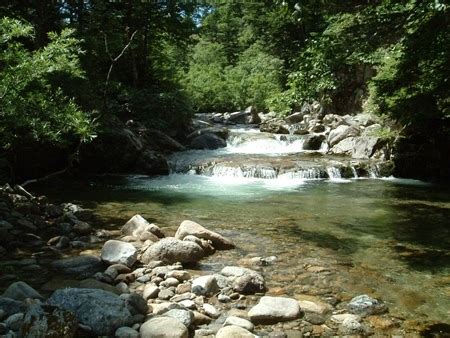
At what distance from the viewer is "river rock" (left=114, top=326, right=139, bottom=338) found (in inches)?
143

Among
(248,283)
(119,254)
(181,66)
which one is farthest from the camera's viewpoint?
(181,66)

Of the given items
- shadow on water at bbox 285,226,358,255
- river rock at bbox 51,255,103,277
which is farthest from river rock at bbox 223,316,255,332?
shadow on water at bbox 285,226,358,255

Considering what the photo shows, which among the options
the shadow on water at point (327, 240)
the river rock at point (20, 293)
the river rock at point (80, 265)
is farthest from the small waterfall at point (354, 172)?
the river rock at point (20, 293)

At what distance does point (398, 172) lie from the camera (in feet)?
48.2

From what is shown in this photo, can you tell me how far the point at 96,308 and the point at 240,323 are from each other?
1.29 m

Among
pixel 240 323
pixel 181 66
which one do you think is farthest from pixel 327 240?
pixel 181 66

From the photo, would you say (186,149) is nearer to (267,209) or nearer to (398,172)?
(398,172)

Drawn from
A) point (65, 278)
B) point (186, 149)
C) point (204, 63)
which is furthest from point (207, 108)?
point (65, 278)

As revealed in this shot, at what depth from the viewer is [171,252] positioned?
19.0ft

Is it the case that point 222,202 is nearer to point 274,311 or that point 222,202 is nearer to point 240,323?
point 274,311

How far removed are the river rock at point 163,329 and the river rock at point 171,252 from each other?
190 cm

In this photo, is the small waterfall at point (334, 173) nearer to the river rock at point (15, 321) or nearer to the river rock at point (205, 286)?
the river rock at point (205, 286)

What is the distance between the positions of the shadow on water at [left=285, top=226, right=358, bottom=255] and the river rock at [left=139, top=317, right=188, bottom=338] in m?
3.48

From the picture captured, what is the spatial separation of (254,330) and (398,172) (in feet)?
39.6
